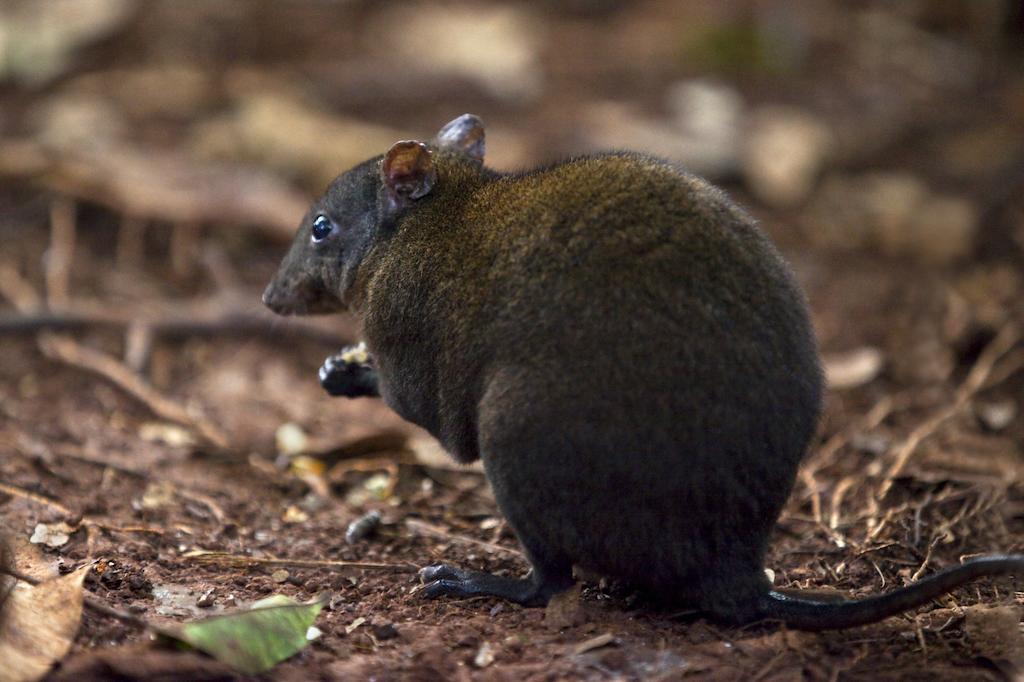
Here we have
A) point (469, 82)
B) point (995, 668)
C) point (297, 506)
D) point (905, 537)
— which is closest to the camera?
point (995, 668)

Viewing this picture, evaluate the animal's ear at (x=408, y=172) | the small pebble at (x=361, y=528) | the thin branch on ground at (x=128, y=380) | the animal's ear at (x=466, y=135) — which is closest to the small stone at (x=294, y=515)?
the small pebble at (x=361, y=528)

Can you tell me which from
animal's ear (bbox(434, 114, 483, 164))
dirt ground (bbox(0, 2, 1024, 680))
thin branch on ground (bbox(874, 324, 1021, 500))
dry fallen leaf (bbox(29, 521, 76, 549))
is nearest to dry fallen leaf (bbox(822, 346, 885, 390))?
dirt ground (bbox(0, 2, 1024, 680))

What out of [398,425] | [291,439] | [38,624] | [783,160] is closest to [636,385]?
[38,624]

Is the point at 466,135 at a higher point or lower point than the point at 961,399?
higher

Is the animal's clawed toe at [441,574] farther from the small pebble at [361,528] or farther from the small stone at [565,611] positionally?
the small pebble at [361,528]

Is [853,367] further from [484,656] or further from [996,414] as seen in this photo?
[484,656]

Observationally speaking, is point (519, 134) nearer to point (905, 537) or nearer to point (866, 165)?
point (866, 165)

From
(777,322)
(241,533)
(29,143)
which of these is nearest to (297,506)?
(241,533)
